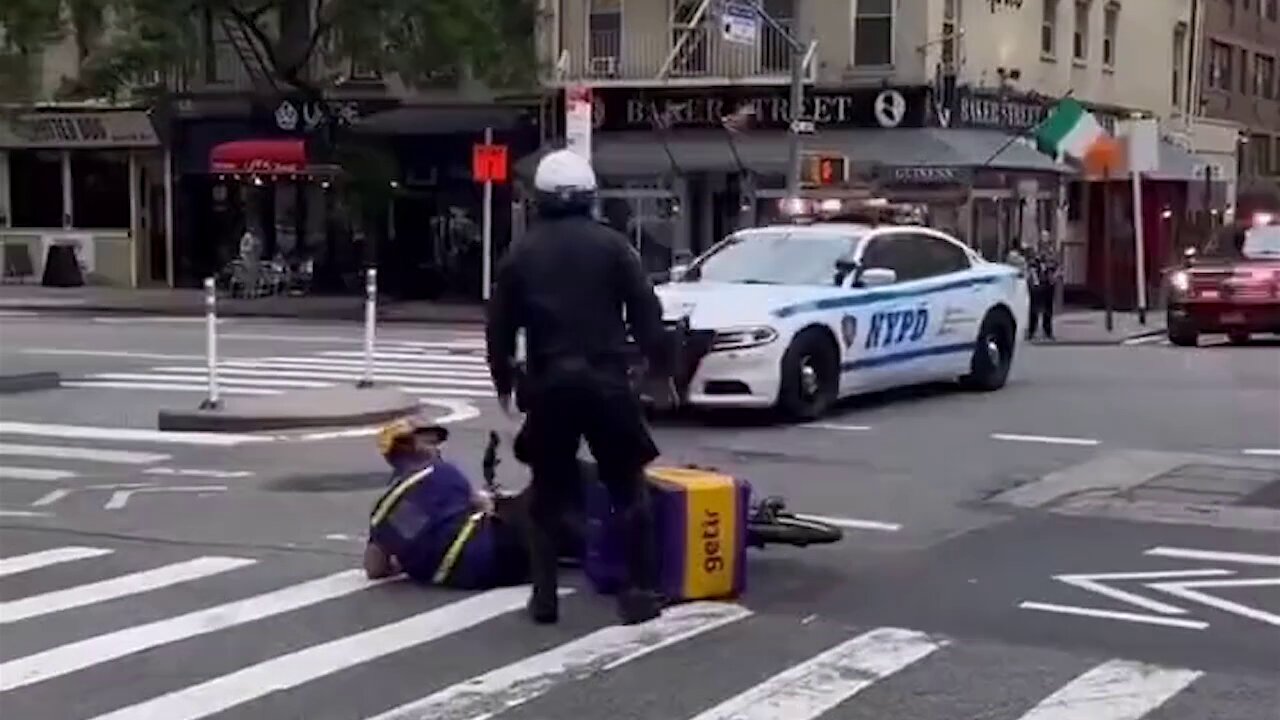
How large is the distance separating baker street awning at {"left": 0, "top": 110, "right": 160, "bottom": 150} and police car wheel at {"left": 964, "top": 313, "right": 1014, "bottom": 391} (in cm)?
2752

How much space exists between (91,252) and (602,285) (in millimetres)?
38424

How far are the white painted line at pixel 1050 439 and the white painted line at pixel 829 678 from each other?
286 inches

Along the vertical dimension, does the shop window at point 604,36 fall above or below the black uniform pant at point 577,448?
above

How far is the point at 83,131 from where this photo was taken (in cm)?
4478

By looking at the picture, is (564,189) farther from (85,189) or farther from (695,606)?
(85,189)

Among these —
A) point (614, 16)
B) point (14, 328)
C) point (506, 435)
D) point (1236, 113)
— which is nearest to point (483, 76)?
point (614, 16)

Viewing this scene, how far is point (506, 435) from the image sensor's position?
54.2ft

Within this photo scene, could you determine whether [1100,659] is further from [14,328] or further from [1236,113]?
[1236,113]

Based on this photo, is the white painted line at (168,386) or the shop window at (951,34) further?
the shop window at (951,34)

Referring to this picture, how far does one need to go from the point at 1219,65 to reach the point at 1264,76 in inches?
224

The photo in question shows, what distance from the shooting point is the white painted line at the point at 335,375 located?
21.6 meters

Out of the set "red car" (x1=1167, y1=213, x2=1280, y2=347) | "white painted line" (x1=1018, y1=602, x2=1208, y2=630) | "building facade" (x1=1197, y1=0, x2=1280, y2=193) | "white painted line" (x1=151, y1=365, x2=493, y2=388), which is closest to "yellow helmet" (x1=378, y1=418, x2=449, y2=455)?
"white painted line" (x1=1018, y1=602, x2=1208, y2=630)

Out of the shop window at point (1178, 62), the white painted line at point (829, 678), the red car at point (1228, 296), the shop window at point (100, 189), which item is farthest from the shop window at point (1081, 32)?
the white painted line at point (829, 678)

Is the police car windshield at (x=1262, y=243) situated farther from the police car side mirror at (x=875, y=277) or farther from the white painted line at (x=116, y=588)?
the white painted line at (x=116, y=588)
